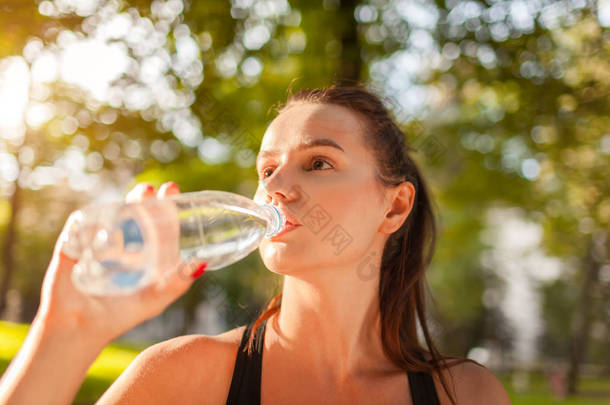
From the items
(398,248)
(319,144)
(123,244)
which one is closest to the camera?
(123,244)

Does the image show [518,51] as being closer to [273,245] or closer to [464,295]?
[273,245]

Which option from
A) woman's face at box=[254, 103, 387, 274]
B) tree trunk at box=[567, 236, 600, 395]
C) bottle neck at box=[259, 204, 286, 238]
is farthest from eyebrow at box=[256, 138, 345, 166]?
tree trunk at box=[567, 236, 600, 395]

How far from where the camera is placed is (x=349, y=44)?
4.62 meters

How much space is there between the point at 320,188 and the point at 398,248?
774 mm

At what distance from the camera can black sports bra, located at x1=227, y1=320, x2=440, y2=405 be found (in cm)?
181

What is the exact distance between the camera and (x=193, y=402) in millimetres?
1771

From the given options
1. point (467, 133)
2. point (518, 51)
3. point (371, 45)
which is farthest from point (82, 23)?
point (467, 133)

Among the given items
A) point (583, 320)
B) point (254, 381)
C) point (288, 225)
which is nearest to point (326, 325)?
point (254, 381)

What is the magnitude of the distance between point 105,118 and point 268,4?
1.86m

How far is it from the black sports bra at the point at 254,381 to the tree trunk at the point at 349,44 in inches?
120

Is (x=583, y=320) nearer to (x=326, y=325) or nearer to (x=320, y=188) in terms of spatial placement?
(x=326, y=325)

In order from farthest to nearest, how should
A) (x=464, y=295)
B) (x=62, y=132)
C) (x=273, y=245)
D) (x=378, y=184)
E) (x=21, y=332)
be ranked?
(x=464, y=295)
(x=21, y=332)
(x=62, y=132)
(x=378, y=184)
(x=273, y=245)

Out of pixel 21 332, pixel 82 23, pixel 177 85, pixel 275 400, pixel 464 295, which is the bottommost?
pixel 464 295

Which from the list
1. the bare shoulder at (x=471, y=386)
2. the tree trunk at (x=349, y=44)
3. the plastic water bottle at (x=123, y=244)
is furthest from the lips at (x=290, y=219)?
the tree trunk at (x=349, y=44)
